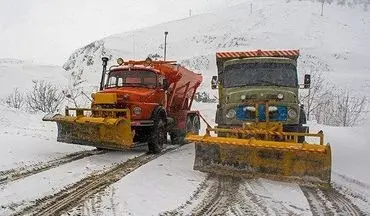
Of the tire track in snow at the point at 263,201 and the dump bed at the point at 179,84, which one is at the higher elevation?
the dump bed at the point at 179,84

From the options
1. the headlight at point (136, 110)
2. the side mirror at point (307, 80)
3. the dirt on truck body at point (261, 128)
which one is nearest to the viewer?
the dirt on truck body at point (261, 128)

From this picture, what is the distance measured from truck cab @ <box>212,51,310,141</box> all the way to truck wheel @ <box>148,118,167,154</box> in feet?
4.91

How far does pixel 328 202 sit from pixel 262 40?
140ft

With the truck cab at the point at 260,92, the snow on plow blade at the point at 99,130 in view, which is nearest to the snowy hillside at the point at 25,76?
the snow on plow blade at the point at 99,130

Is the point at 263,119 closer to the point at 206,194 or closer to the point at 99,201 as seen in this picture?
the point at 206,194

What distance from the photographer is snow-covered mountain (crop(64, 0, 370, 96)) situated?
131ft

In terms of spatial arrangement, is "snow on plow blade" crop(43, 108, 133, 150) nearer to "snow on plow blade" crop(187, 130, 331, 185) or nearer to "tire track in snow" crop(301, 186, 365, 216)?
"snow on plow blade" crop(187, 130, 331, 185)

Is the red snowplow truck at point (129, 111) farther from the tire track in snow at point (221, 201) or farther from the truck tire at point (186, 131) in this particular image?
the tire track in snow at point (221, 201)

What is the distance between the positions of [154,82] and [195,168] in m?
3.61

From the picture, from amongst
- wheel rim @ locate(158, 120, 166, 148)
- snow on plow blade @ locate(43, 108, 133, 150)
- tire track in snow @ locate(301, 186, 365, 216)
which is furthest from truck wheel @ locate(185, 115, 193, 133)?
tire track in snow @ locate(301, 186, 365, 216)

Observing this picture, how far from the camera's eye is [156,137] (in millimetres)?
9500

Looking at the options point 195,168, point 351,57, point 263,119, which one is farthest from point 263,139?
point 351,57

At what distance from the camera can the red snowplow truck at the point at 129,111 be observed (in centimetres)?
841

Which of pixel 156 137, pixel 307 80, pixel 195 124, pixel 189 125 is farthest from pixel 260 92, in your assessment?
pixel 195 124
